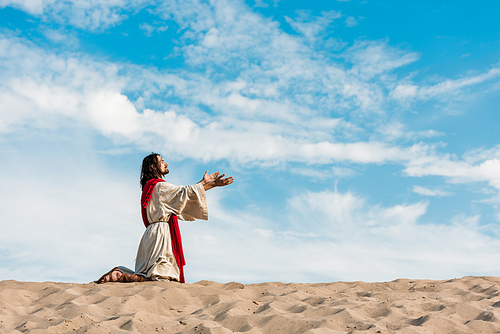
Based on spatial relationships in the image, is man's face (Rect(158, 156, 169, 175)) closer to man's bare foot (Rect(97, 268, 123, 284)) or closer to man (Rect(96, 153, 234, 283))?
man (Rect(96, 153, 234, 283))

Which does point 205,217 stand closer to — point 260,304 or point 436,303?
point 260,304

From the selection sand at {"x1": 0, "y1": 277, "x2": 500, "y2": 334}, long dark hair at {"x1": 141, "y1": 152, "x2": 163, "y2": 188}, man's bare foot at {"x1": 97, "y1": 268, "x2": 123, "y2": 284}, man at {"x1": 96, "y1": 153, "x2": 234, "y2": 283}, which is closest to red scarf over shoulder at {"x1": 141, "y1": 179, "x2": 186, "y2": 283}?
man at {"x1": 96, "y1": 153, "x2": 234, "y2": 283}

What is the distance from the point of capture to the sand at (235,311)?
145 inches

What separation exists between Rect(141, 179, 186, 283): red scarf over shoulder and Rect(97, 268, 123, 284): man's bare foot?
0.85 meters

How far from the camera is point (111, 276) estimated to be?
19.3 ft

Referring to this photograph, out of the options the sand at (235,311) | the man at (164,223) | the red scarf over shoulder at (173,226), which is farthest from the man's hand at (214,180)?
the sand at (235,311)

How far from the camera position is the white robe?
6000mm

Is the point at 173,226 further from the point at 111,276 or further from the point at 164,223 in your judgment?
the point at 111,276

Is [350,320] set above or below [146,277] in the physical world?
below

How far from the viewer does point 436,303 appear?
4773 millimetres

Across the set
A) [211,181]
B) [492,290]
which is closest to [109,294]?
[211,181]

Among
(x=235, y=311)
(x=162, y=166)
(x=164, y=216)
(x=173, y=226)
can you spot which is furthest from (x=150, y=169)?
(x=235, y=311)

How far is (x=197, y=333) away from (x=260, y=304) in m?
1.23

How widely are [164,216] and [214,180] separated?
0.95 meters
